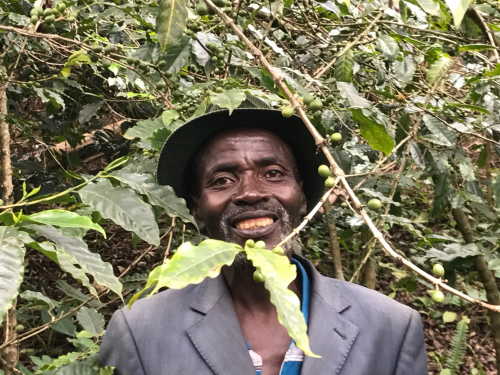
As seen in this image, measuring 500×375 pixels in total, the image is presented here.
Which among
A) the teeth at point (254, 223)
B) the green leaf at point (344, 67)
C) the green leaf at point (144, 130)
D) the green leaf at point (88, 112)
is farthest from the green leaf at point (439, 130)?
the green leaf at point (88, 112)

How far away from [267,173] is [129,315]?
0.75 meters

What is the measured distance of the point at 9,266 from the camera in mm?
879

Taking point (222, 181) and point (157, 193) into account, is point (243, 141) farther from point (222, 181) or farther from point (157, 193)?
point (157, 193)

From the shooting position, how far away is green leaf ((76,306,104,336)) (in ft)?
6.88

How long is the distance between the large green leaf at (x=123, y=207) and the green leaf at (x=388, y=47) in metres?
1.24

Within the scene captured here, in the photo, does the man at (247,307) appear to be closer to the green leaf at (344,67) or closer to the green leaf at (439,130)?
the green leaf at (344,67)

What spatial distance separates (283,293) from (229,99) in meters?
0.74

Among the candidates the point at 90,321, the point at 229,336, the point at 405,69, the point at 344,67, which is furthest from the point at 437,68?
the point at 90,321

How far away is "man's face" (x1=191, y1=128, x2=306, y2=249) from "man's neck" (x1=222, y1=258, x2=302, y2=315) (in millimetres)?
180

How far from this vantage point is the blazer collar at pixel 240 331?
1474 millimetres

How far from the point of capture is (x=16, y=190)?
3600 millimetres

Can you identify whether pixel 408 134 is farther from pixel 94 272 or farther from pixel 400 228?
pixel 400 228

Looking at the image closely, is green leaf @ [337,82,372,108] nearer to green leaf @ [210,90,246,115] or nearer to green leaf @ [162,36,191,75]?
green leaf @ [210,90,246,115]

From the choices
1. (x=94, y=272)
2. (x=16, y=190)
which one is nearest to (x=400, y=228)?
(x=16, y=190)
